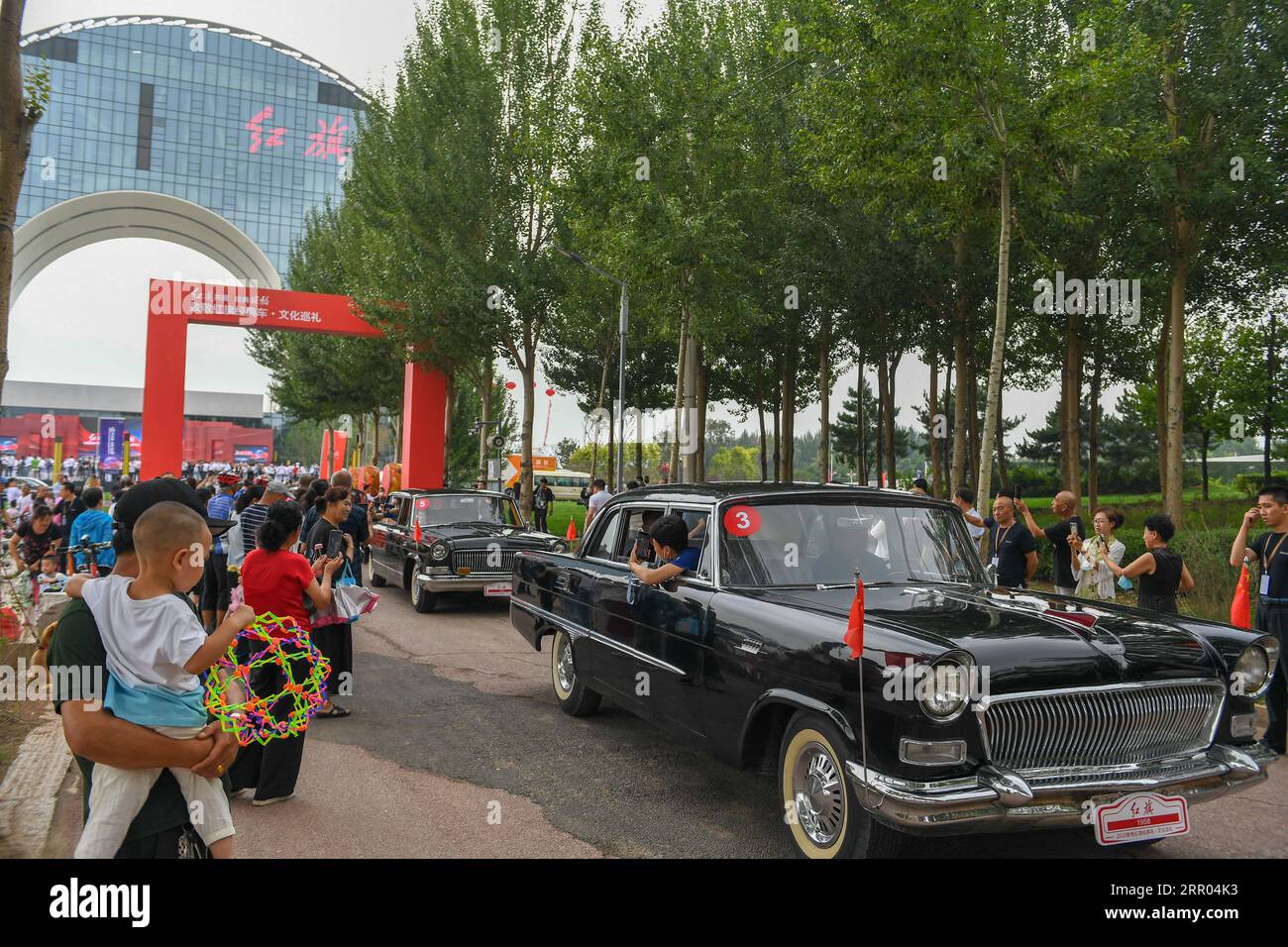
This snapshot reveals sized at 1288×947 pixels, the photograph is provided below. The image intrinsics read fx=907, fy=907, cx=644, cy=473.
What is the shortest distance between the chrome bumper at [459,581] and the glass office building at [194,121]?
79.3m

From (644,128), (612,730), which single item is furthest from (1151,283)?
(612,730)

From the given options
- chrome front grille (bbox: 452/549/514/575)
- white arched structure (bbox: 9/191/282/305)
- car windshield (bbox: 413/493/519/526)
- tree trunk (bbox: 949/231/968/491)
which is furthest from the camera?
white arched structure (bbox: 9/191/282/305)

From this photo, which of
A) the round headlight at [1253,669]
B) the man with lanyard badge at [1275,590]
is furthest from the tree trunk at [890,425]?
the round headlight at [1253,669]

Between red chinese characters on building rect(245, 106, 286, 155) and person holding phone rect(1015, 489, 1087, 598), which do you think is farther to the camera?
red chinese characters on building rect(245, 106, 286, 155)

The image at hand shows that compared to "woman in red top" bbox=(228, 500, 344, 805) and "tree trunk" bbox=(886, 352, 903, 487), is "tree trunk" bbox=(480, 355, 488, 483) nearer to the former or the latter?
"tree trunk" bbox=(886, 352, 903, 487)

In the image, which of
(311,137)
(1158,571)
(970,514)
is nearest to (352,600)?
(970,514)

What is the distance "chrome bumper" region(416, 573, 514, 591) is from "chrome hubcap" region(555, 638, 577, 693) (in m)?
5.42

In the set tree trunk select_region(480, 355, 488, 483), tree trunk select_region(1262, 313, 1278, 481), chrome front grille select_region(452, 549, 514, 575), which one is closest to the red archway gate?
tree trunk select_region(480, 355, 488, 483)

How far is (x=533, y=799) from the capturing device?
5.27m

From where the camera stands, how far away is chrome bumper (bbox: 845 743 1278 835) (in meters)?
3.54

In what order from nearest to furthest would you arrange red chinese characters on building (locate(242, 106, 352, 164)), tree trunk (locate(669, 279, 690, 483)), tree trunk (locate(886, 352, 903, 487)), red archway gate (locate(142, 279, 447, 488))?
tree trunk (locate(669, 279, 690, 483)) < red archway gate (locate(142, 279, 447, 488)) < tree trunk (locate(886, 352, 903, 487)) < red chinese characters on building (locate(242, 106, 352, 164))

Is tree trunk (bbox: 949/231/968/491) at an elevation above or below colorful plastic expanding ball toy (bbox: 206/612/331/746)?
above

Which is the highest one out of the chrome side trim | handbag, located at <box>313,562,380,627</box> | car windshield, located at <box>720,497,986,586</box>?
car windshield, located at <box>720,497,986,586</box>

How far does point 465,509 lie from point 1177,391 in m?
14.6
